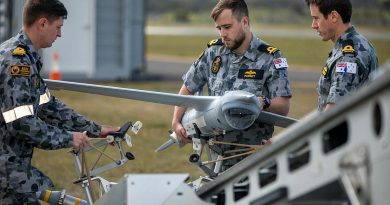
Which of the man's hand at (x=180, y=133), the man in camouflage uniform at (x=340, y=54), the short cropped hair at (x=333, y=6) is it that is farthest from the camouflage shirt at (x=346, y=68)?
the man's hand at (x=180, y=133)

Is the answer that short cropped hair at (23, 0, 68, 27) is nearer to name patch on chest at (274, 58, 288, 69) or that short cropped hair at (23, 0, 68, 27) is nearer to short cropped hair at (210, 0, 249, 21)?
short cropped hair at (210, 0, 249, 21)

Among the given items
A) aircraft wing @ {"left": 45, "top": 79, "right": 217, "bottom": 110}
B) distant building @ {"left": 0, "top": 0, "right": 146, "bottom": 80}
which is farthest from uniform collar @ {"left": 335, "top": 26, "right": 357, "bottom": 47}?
distant building @ {"left": 0, "top": 0, "right": 146, "bottom": 80}

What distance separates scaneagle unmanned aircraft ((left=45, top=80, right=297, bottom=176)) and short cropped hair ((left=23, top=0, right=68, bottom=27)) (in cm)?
70

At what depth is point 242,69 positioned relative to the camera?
7.41 meters

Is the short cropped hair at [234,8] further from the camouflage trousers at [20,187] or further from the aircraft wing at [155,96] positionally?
the camouflage trousers at [20,187]

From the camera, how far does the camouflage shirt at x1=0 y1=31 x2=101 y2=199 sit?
619 centimetres

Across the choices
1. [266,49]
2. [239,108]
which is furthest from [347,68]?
[266,49]

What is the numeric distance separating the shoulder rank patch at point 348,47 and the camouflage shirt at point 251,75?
2.08 feet

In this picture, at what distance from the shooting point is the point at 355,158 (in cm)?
454

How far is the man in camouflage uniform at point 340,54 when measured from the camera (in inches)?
263

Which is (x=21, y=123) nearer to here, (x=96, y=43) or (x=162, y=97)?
(x=162, y=97)

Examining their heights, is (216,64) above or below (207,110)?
above

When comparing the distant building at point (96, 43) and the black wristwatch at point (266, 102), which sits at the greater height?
the black wristwatch at point (266, 102)

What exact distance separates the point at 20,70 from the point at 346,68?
1.98 m
